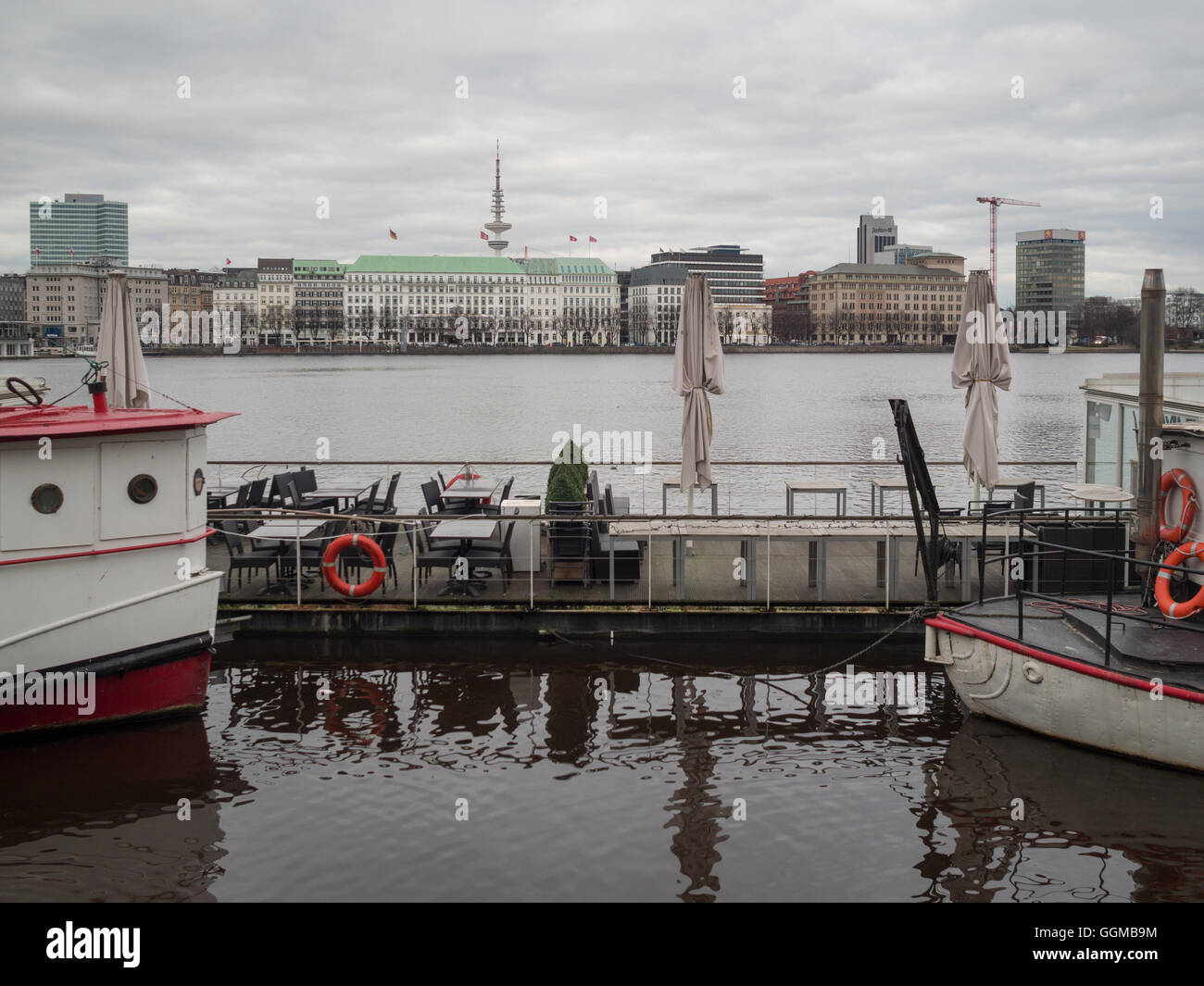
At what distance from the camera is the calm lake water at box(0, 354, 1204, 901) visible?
9.03 meters

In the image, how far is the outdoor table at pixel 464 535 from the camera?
15320 mm

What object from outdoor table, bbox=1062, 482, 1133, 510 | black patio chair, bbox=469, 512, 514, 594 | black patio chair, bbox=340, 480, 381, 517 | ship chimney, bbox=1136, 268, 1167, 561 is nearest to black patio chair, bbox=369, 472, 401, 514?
black patio chair, bbox=340, 480, 381, 517

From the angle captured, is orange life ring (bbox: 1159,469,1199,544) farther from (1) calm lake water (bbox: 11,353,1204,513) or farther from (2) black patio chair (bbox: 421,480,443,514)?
(2) black patio chair (bbox: 421,480,443,514)

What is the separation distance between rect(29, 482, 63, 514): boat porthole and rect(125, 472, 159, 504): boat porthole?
2.21ft

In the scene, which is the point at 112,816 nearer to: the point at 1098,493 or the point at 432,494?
the point at 432,494

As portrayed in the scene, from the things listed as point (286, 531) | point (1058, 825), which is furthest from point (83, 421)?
point (1058, 825)

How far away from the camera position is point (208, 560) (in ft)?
56.4

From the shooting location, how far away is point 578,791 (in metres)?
10.6

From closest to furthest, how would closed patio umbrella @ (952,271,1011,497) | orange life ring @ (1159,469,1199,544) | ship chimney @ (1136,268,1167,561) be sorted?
orange life ring @ (1159,469,1199,544)
ship chimney @ (1136,268,1167,561)
closed patio umbrella @ (952,271,1011,497)

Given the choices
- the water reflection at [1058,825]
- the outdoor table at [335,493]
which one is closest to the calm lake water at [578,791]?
the water reflection at [1058,825]

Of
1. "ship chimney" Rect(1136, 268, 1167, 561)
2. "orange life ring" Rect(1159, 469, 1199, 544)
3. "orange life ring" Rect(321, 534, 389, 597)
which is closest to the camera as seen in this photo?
"orange life ring" Rect(1159, 469, 1199, 544)
